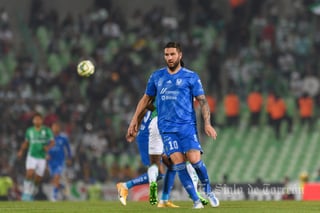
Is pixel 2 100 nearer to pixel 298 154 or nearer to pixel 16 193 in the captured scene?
pixel 16 193

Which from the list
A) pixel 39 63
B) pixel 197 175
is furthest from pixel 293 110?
pixel 197 175

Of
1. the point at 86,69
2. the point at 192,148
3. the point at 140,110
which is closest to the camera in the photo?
the point at 192,148

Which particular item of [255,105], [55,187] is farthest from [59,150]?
[255,105]

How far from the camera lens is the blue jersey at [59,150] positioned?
1051 inches

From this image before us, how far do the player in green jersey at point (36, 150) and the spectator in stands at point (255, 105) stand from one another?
8.96 metres

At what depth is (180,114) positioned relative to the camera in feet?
49.3

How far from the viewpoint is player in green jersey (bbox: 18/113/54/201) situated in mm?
24859

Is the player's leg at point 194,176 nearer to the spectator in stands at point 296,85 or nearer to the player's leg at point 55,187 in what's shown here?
the player's leg at point 55,187

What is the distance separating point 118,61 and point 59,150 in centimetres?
746

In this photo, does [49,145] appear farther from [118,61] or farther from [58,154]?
[118,61]

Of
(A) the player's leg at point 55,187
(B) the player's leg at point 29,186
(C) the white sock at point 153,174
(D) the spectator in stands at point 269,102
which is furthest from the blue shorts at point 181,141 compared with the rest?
(D) the spectator in stands at point 269,102

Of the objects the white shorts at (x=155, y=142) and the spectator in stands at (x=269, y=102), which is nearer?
the white shorts at (x=155, y=142)

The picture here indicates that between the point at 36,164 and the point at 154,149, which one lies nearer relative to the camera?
the point at 154,149

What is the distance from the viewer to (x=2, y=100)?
104ft
